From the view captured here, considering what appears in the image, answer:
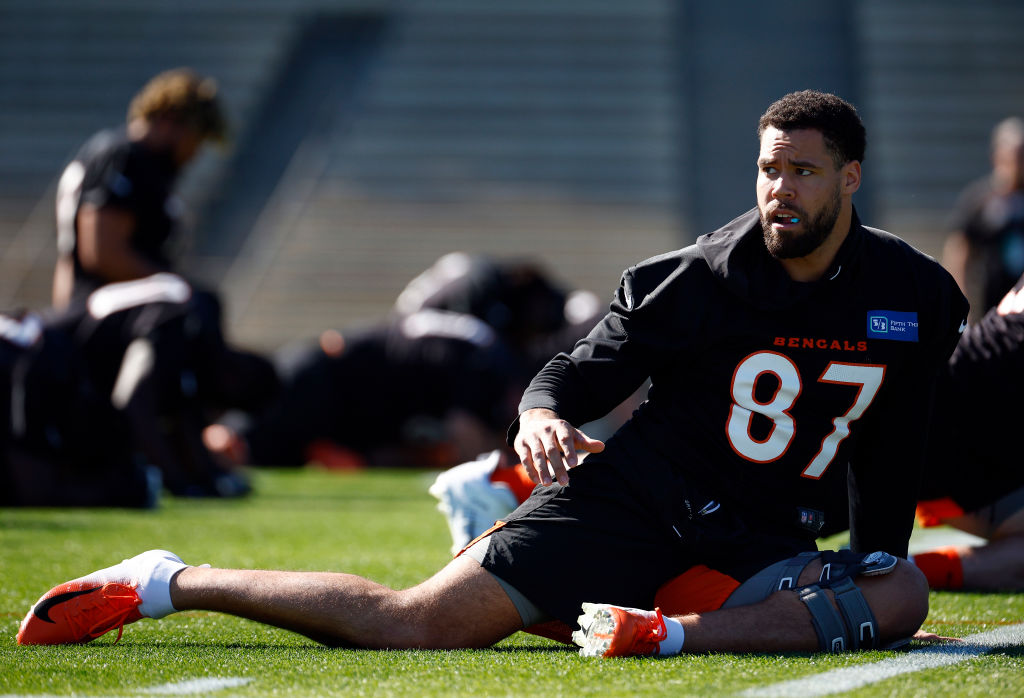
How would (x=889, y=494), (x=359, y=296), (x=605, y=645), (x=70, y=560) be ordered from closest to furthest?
(x=605, y=645), (x=889, y=494), (x=70, y=560), (x=359, y=296)

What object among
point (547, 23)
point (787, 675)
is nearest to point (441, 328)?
point (787, 675)

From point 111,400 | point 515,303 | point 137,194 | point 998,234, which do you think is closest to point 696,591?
point 111,400

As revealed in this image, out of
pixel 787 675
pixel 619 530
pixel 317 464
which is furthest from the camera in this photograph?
pixel 317 464

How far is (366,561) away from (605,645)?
172 centimetres

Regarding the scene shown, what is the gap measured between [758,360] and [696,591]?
0.49 meters

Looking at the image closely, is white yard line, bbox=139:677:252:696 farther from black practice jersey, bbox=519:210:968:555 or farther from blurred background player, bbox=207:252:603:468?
blurred background player, bbox=207:252:603:468

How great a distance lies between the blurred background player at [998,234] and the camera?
7.59 metres

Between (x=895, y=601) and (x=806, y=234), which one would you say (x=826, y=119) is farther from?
(x=895, y=601)

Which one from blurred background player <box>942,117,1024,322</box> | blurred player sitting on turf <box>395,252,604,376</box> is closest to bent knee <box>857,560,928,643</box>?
blurred player sitting on turf <box>395,252,604,376</box>

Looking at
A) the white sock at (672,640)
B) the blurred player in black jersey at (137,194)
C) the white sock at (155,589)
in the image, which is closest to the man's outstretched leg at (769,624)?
the white sock at (672,640)

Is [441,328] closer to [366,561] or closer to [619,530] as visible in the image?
[366,561]

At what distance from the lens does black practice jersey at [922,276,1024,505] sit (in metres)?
3.40

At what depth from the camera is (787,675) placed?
7.05 feet

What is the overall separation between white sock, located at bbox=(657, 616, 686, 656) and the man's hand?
0.34 m
